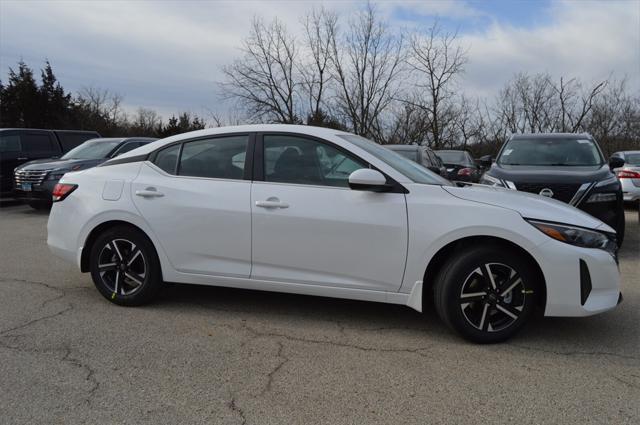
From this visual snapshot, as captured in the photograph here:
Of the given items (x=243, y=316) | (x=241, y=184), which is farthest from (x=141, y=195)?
(x=243, y=316)

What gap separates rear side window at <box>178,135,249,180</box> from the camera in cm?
426

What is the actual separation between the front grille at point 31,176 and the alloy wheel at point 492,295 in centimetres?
980

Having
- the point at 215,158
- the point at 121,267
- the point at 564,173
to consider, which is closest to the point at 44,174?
the point at 121,267

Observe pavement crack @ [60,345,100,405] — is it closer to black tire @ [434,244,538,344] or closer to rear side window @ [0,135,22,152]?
black tire @ [434,244,538,344]

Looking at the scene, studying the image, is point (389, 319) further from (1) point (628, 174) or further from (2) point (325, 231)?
(1) point (628, 174)

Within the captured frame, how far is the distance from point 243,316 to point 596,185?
4.84 metres

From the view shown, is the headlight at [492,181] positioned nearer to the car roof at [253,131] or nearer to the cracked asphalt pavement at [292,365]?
the cracked asphalt pavement at [292,365]

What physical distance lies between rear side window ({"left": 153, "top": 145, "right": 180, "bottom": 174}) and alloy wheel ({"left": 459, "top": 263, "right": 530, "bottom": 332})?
2.61m

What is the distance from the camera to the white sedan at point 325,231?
11.8 feet

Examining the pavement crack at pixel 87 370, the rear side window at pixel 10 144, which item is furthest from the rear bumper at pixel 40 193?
the pavement crack at pixel 87 370

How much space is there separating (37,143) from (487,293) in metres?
13.0

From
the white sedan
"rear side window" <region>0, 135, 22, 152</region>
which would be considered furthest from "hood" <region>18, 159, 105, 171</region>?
the white sedan

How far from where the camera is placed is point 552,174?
671cm

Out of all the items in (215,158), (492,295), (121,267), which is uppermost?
(215,158)
